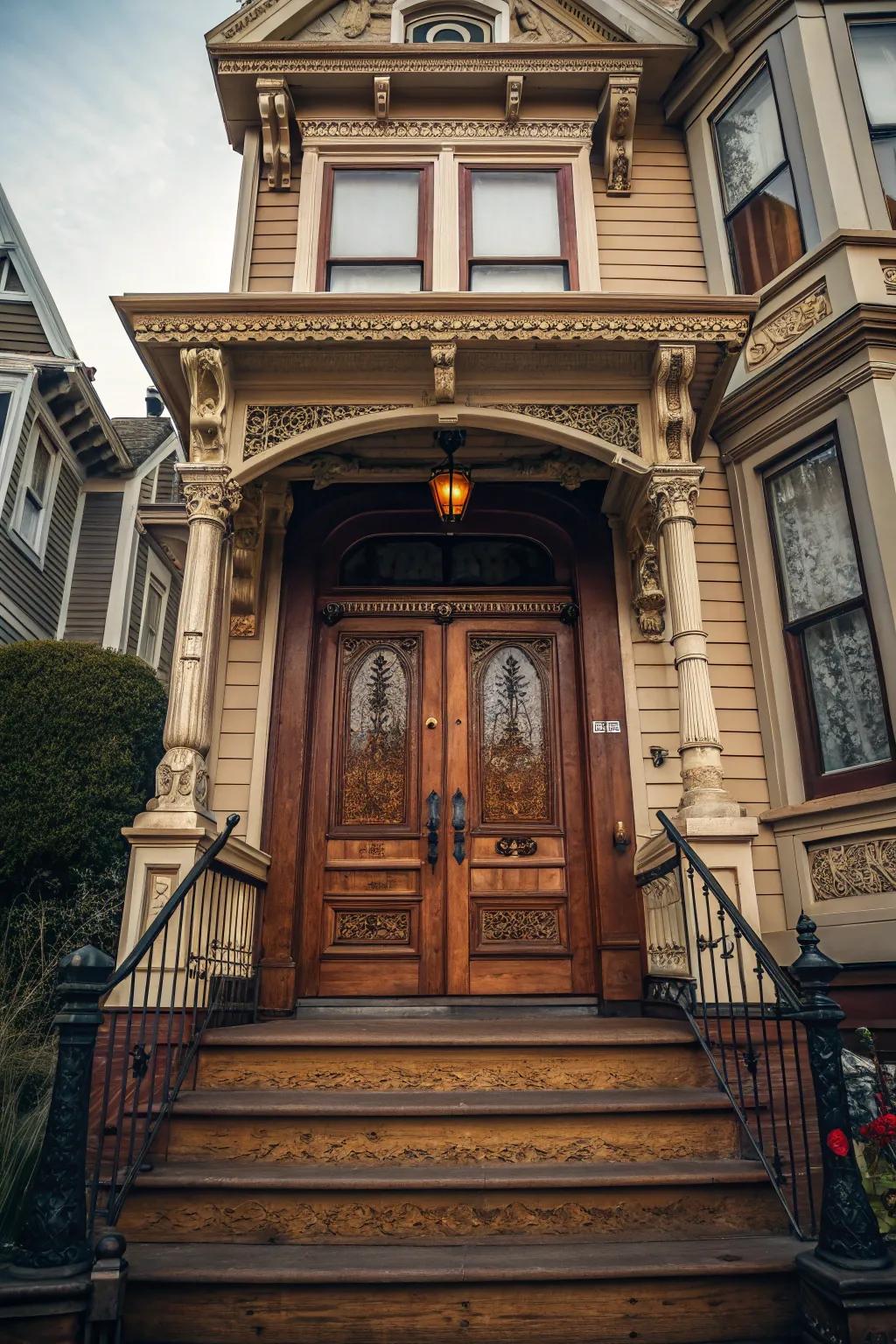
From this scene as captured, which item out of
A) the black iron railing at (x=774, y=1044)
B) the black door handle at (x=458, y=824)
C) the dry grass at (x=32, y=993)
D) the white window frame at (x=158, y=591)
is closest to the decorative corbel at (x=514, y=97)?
the black door handle at (x=458, y=824)

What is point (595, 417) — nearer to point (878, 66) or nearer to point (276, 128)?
point (878, 66)

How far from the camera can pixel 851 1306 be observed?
264 centimetres

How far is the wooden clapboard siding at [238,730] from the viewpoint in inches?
237

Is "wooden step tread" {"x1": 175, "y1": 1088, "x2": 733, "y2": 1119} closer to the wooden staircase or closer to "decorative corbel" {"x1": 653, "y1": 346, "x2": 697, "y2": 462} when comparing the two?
the wooden staircase

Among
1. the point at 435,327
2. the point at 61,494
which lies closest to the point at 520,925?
the point at 435,327

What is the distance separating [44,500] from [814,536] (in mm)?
11362

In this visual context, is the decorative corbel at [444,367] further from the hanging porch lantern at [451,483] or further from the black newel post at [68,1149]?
the black newel post at [68,1149]

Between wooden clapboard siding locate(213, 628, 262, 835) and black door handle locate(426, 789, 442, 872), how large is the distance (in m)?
1.23

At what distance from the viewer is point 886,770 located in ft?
17.4

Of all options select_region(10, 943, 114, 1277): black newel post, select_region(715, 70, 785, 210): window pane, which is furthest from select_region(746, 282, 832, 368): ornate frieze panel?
select_region(10, 943, 114, 1277): black newel post

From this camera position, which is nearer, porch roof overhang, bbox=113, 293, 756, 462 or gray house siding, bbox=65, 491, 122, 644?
porch roof overhang, bbox=113, 293, 756, 462

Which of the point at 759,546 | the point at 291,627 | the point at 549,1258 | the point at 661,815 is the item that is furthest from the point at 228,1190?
the point at 759,546

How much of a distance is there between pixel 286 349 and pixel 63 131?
54.3 feet

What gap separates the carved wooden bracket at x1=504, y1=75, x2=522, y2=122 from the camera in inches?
294
